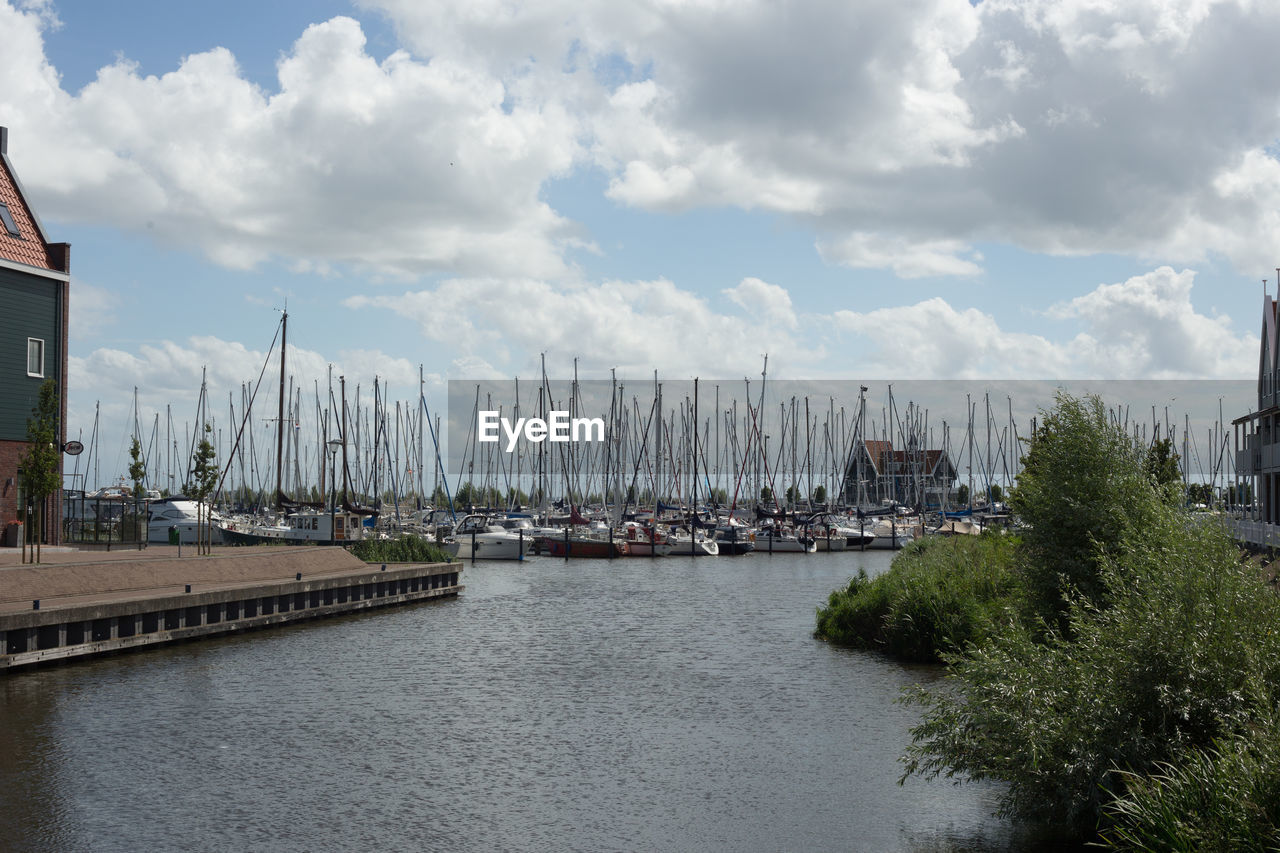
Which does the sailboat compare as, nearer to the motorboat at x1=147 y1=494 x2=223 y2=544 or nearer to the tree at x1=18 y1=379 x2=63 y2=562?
the motorboat at x1=147 y1=494 x2=223 y2=544

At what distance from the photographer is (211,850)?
16469 mm

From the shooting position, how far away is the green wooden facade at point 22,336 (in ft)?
141

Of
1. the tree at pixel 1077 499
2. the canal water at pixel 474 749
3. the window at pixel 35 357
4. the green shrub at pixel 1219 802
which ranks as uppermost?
the window at pixel 35 357

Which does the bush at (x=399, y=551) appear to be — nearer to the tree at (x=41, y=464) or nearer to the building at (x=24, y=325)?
the building at (x=24, y=325)

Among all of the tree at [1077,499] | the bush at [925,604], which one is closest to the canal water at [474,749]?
the bush at [925,604]

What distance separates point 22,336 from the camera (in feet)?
144

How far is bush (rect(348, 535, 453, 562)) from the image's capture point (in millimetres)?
65812

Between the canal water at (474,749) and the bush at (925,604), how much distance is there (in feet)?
3.89

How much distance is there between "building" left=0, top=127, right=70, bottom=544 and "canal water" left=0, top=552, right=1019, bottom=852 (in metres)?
11.7

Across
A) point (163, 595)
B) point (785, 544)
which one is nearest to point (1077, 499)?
point (163, 595)

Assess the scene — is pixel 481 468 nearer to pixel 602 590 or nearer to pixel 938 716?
pixel 602 590

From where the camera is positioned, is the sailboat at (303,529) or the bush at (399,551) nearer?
the bush at (399,551)

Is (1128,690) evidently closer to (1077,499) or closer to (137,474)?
(1077,499)

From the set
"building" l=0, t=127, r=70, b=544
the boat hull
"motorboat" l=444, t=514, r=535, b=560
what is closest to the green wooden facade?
"building" l=0, t=127, r=70, b=544
